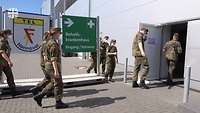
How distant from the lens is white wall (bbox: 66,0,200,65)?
42.7 feet

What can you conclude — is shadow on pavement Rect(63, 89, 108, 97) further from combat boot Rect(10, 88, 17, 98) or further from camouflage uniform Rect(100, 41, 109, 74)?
camouflage uniform Rect(100, 41, 109, 74)

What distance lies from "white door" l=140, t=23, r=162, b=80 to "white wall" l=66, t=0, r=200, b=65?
131 cm

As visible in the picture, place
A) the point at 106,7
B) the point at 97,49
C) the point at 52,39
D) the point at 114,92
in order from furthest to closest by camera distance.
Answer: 1. the point at 106,7
2. the point at 97,49
3. the point at 114,92
4. the point at 52,39

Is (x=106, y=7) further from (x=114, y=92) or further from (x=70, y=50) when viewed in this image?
(x=114, y=92)

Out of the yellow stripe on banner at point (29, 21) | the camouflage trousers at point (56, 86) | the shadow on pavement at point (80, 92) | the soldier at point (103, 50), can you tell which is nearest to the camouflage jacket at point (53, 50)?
the camouflage trousers at point (56, 86)

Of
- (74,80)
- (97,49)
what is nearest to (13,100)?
(74,80)

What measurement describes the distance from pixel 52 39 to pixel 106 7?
57.5ft

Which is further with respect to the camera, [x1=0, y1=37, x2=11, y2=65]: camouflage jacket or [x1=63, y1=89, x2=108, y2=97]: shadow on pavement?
[x1=63, y1=89, x2=108, y2=97]: shadow on pavement

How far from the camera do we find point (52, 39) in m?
7.78

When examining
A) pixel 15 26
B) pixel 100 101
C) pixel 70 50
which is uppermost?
pixel 15 26

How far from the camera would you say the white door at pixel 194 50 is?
10656mm

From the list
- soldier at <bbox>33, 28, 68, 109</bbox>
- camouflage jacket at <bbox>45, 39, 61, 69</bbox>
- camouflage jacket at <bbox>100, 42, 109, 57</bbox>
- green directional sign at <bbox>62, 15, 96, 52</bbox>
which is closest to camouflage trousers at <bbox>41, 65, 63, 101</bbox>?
soldier at <bbox>33, 28, 68, 109</bbox>

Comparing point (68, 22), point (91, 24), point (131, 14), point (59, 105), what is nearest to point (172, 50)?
point (91, 24)

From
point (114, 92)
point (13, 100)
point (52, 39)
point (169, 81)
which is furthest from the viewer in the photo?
point (169, 81)
